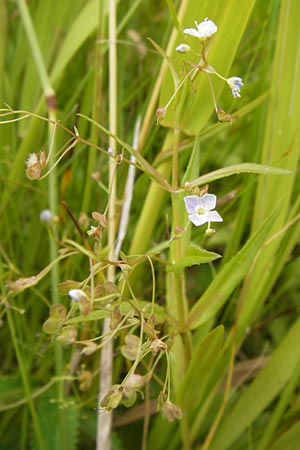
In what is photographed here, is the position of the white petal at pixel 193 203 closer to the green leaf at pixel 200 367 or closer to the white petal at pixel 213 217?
the white petal at pixel 213 217

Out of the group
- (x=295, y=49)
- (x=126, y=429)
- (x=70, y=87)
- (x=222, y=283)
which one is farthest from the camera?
(x=70, y=87)

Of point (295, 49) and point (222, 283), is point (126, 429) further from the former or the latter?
point (295, 49)

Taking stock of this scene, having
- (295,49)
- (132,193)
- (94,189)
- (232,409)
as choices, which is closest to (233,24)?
(295,49)

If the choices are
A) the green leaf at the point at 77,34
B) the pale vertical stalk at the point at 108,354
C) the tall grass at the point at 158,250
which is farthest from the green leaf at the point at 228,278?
the green leaf at the point at 77,34

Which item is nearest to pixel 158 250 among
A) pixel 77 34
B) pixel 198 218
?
pixel 198 218

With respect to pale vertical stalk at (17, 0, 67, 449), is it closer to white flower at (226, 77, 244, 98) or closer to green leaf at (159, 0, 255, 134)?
green leaf at (159, 0, 255, 134)

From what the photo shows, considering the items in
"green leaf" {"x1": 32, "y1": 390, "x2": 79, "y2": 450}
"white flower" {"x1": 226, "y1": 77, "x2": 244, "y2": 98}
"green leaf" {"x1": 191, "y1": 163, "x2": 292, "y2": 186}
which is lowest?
"green leaf" {"x1": 32, "y1": 390, "x2": 79, "y2": 450}

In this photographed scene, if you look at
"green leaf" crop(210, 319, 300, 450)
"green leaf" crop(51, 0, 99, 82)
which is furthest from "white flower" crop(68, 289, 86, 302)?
"green leaf" crop(51, 0, 99, 82)

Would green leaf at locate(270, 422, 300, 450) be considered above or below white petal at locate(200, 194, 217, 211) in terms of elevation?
below
